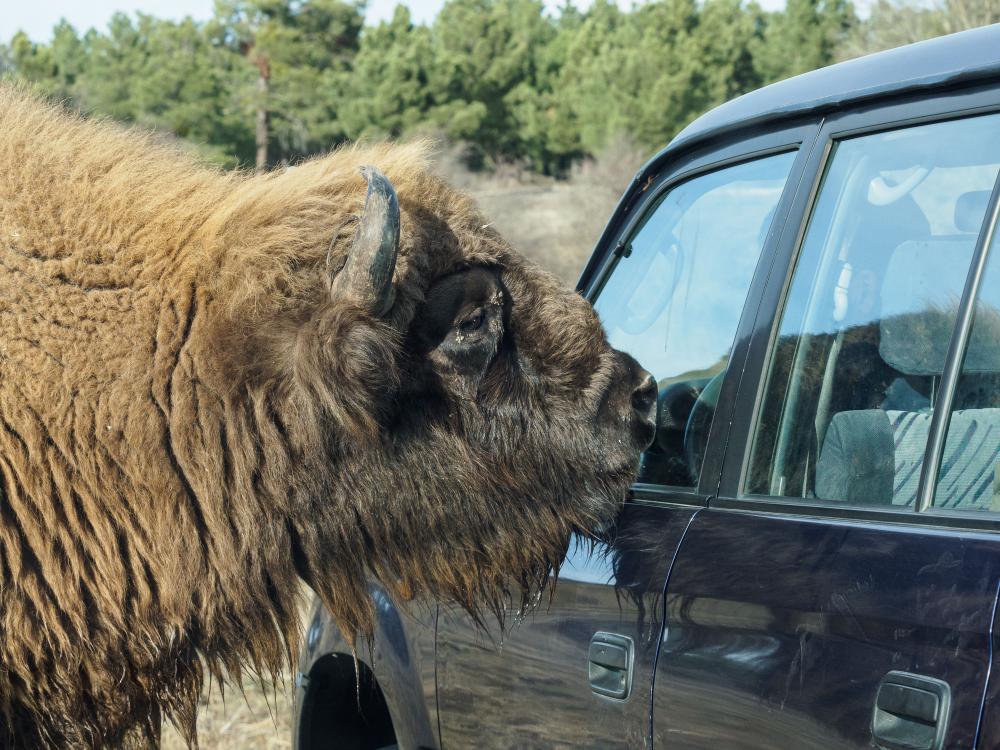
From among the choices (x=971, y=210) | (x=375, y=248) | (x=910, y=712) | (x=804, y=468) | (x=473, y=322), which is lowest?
(x=910, y=712)

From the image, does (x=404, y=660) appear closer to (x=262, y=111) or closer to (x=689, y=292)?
(x=689, y=292)

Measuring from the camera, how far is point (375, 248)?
105 inches

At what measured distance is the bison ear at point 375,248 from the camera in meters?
2.65

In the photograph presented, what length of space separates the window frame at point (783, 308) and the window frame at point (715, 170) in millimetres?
38

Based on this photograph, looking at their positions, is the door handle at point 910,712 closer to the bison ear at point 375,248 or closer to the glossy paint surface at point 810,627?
the glossy paint surface at point 810,627

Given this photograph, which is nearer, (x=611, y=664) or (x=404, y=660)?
(x=611, y=664)

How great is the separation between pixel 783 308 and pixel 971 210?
1.65ft

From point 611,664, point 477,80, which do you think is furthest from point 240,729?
point 477,80

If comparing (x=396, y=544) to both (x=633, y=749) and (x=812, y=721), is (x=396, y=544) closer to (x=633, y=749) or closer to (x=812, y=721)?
(x=633, y=749)

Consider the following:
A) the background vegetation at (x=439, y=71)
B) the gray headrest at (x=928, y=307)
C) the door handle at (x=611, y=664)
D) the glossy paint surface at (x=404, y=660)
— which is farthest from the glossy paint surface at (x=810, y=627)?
the background vegetation at (x=439, y=71)

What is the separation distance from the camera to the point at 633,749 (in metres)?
2.43

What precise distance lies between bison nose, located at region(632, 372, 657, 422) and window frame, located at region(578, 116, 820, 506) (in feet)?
0.65

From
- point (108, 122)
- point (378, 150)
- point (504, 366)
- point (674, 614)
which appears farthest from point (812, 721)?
point (108, 122)

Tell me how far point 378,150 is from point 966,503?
212cm
